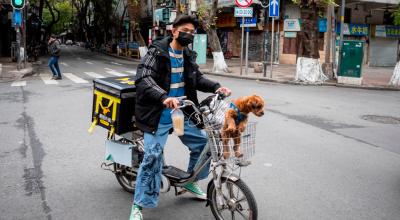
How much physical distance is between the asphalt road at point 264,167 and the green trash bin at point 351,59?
6.69 metres

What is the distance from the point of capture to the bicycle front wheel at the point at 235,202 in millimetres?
3551

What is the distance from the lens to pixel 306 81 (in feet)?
58.1

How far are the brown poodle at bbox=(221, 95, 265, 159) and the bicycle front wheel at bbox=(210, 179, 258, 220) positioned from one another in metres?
0.31

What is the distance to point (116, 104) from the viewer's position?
429 centimetres

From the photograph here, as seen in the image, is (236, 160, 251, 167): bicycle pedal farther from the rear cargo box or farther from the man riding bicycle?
the rear cargo box

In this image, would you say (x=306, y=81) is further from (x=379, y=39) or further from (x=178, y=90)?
(x=379, y=39)

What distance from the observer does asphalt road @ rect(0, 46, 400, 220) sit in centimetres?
441

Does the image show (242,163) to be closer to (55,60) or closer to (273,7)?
(55,60)

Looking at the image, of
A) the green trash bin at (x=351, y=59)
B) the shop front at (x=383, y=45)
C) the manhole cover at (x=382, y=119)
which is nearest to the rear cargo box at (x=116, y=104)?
the manhole cover at (x=382, y=119)

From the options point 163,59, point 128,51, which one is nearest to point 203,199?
point 163,59

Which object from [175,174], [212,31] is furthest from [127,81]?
[212,31]

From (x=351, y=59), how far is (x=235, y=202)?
49.0ft

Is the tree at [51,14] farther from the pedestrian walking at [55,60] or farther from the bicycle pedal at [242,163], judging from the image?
the bicycle pedal at [242,163]

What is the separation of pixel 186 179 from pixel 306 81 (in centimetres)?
1442
